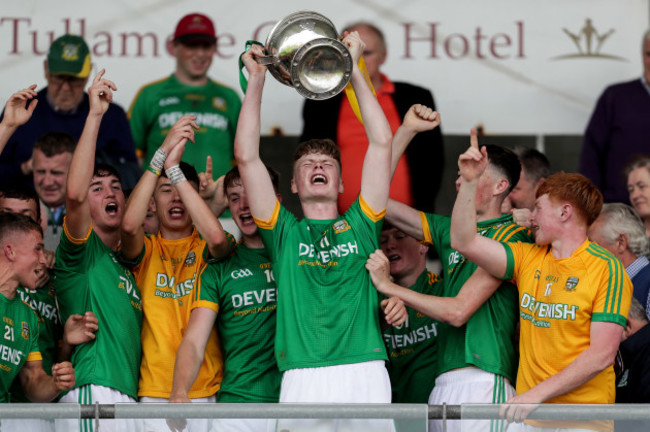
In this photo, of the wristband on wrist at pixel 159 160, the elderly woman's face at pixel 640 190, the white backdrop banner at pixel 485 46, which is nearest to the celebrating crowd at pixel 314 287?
the wristband on wrist at pixel 159 160

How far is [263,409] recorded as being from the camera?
4.22m

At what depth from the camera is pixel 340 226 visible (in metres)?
5.22

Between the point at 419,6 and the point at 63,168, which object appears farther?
the point at 419,6

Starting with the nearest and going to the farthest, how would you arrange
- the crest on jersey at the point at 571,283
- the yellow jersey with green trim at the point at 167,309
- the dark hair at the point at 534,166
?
the crest on jersey at the point at 571,283
the yellow jersey with green trim at the point at 167,309
the dark hair at the point at 534,166

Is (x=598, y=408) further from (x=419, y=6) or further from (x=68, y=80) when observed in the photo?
(x=419, y=6)

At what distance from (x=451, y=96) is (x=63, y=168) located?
3.16 m

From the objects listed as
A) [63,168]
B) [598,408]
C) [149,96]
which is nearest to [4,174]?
[63,168]

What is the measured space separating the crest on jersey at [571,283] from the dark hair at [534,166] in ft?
5.84

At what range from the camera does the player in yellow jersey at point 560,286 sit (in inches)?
181

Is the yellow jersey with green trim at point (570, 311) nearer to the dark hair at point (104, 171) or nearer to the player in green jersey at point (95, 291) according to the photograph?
the player in green jersey at point (95, 291)

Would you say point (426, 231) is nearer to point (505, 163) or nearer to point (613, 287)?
point (505, 163)

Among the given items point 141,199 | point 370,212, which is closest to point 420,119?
point 370,212

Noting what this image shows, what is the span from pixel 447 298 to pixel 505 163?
0.77 m

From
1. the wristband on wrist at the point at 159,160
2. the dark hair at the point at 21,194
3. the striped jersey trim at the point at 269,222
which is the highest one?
the wristband on wrist at the point at 159,160
